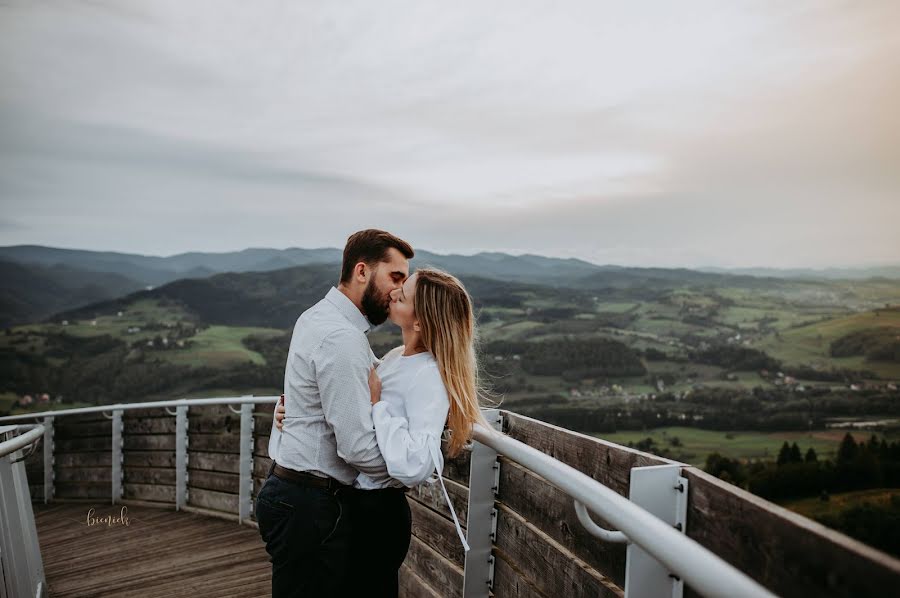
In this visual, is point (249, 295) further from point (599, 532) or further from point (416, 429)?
point (599, 532)

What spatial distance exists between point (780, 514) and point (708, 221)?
78.5 m

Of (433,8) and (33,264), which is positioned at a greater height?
(433,8)

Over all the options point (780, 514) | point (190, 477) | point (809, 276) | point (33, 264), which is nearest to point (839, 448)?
point (809, 276)

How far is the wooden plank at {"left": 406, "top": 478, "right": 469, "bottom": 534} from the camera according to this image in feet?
7.99

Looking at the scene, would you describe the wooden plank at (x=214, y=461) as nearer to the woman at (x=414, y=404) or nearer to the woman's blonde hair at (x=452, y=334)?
the woman at (x=414, y=404)

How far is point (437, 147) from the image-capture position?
53812mm

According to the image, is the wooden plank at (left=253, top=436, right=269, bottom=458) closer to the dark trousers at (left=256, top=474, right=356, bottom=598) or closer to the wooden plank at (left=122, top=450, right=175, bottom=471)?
the wooden plank at (left=122, top=450, right=175, bottom=471)

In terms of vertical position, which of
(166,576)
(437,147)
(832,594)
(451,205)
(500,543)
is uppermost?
(437,147)

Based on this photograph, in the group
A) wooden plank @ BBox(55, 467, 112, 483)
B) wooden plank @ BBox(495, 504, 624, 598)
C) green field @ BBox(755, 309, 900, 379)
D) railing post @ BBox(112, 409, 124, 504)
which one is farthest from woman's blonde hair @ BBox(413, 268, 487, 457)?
green field @ BBox(755, 309, 900, 379)

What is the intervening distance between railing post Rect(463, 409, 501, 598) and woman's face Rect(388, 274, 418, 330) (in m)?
0.60

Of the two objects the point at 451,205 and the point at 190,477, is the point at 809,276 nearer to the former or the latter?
the point at 451,205

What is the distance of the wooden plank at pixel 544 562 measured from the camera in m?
1.63

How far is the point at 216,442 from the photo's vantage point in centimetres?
563

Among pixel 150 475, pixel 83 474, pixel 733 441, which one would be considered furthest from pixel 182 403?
pixel 733 441
